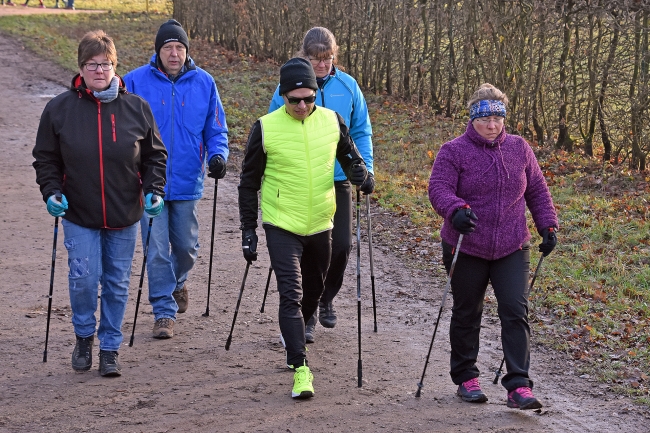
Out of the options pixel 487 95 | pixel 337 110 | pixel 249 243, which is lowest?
pixel 249 243

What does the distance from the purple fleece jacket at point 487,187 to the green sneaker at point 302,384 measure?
1.29 metres

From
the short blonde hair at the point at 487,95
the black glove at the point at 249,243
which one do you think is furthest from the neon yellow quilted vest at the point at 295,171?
the short blonde hair at the point at 487,95

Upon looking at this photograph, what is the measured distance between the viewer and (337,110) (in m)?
6.68

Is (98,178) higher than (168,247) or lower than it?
higher

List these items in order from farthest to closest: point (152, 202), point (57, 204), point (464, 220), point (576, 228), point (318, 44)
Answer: point (576, 228)
point (318, 44)
point (152, 202)
point (57, 204)
point (464, 220)

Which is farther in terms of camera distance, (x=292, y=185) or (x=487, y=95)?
(x=292, y=185)

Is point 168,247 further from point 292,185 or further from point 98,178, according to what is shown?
point 292,185

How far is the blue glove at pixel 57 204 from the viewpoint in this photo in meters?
5.59

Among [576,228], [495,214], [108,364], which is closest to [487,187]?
[495,214]

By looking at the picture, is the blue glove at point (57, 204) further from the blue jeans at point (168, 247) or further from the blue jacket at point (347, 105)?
the blue jacket at point (347, 105)

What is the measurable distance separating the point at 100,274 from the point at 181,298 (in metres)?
1.53

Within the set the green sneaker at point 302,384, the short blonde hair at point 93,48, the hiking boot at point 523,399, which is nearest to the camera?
the hiking boot at point 523,399

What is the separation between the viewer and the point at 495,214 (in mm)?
5430

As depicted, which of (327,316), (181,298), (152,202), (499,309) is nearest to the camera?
(499,309)
